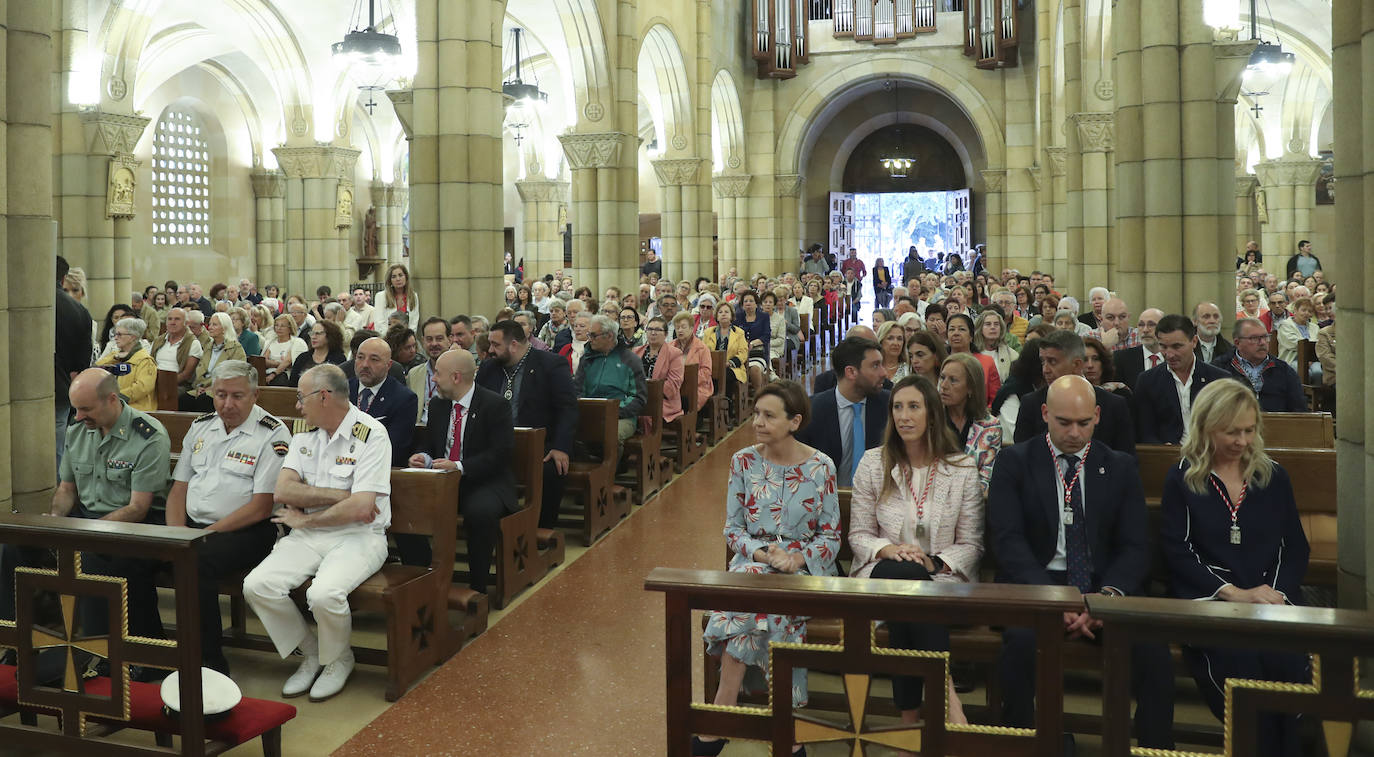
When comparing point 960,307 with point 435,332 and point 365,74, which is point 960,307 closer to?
point 435,332

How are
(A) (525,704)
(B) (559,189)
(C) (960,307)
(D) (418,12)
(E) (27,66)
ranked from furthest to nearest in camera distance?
1. (B) (559,189)
2. (C) (960,307)
3. (D) (418,12)
4. (E) (27,66)
5. (A) (525,704)

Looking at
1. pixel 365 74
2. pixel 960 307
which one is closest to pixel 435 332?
pixel 960 307

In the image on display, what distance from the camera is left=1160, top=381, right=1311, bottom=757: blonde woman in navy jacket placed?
3793 mm

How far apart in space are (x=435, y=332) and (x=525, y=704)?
10.3 feet

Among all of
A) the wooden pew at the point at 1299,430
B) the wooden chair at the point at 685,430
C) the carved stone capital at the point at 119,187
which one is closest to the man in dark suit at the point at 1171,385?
the wooden pew at the point at 1299,430

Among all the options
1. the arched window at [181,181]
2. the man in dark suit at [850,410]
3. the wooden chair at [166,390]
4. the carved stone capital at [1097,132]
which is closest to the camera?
the man in dark suit at [850,410]

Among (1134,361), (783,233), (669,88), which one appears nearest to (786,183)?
(783,233)

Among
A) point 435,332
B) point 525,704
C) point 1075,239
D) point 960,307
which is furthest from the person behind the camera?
point 1075,239

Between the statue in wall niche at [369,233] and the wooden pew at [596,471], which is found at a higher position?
the statue in wall niche at [369,233]

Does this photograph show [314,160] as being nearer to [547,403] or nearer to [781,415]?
[547,403]

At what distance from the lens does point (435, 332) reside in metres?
7.00

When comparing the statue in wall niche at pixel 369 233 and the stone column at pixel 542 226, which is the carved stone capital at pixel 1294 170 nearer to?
the stone column at pixel 542 226

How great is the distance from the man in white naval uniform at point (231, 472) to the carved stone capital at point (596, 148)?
1107 centimetres

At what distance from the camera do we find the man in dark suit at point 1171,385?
19.4 ft
